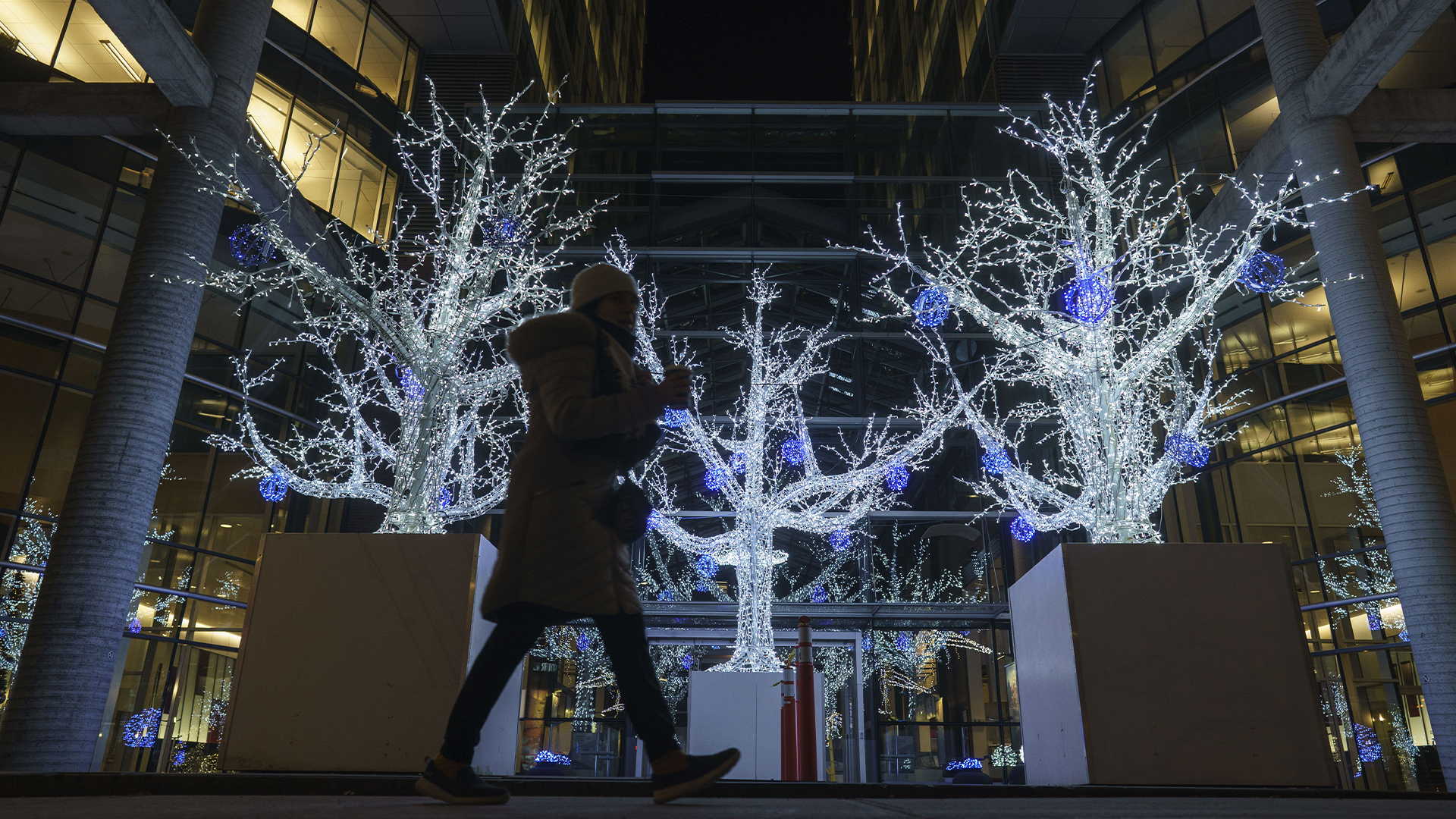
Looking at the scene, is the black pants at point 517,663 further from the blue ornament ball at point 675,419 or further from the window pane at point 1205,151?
the window pane at point 1205,151

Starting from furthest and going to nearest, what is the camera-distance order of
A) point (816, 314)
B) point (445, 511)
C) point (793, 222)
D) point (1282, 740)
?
point (816, 314), point (793, 222), point (445, 511), point (1282, 740)

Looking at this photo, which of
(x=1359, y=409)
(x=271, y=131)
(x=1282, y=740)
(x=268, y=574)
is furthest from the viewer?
(x=271, y=131)

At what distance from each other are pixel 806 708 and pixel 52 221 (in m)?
11.5

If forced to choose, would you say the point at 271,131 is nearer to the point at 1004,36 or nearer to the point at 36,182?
the point at 36,182

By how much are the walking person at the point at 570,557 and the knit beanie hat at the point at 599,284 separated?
165mm

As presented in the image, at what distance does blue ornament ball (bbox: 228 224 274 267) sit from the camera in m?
12.6

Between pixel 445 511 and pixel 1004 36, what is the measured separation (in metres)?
14.7

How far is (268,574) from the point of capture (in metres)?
4.39

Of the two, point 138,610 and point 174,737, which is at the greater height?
point 138,610

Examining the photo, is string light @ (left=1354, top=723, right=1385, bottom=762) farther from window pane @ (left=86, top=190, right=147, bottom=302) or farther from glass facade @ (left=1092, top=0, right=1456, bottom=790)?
window pane @ (left=86, top=190, right=147, bottom=302)

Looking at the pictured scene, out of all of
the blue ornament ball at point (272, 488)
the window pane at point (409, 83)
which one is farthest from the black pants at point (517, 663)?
the window pane at point (409, 83)

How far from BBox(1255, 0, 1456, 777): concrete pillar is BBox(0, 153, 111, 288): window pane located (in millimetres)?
14295

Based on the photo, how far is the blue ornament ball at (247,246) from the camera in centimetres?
1259

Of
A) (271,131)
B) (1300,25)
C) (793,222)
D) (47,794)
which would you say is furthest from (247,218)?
(1300,25)
